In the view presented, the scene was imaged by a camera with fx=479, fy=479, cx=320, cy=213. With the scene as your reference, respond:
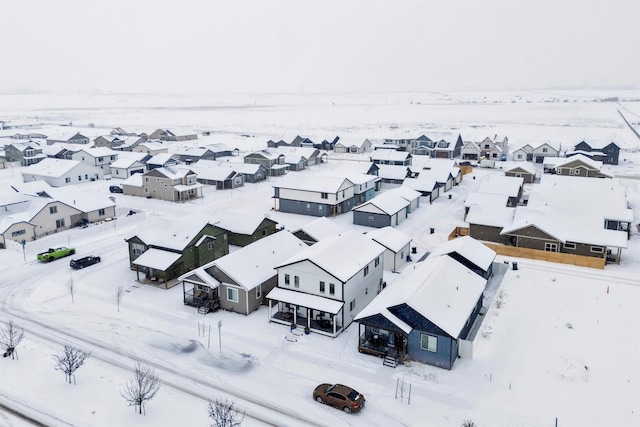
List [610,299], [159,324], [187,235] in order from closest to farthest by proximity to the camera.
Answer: [159,324] < [610,299] < [187,235]

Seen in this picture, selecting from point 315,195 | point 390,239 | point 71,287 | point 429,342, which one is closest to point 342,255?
point 429,342

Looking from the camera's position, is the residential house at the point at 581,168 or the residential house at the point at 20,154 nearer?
the residential house at the point at 581,168

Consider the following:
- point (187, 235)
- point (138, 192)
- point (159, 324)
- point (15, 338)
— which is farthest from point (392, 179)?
point (15, 338)

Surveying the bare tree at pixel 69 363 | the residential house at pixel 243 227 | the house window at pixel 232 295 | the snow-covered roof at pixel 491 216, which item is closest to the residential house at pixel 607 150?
the snow-covered roof at pixel 491 216

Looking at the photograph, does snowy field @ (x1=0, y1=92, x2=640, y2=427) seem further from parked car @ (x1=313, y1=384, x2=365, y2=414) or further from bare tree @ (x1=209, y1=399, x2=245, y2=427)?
bare tree @ (x1=209, y1=399, x2=245, y2=427)

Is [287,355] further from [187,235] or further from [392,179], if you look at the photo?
[392,179]

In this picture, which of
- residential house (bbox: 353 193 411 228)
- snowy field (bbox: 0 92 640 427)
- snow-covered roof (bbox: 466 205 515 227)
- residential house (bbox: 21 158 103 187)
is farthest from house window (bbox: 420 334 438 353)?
residential house (bbox: 21 158 103 187)

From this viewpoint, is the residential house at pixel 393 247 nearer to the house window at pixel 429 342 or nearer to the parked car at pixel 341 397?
the house window at pixel 429 342
